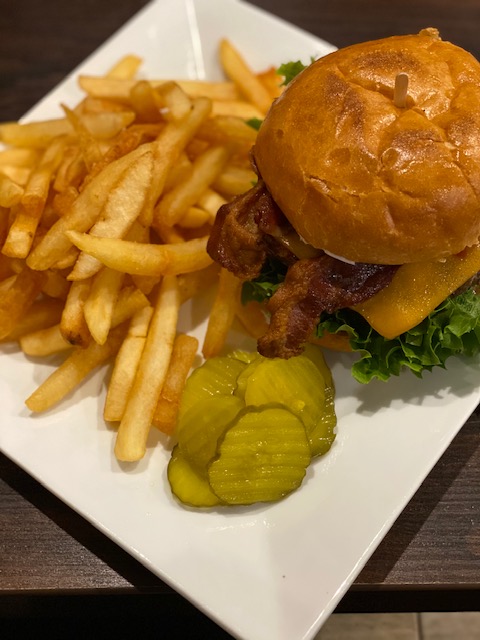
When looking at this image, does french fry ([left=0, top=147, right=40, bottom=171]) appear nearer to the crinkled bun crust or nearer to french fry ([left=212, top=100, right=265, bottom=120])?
french fry ([left=212, top=100, right=265, bottom=120])

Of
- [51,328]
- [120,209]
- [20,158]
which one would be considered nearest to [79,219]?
[120,209]

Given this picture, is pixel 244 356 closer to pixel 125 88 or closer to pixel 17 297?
pixel 17 297

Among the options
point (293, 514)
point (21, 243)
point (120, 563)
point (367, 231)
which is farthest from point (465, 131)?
point (120, 563)

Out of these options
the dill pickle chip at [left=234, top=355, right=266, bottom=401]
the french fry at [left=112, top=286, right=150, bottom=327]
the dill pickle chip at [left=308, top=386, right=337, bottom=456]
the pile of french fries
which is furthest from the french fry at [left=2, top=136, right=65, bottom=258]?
the dill pickle chip at [left=308, top=386, right=337, bottom=456]

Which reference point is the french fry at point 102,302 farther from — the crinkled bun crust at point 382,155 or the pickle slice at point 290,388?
the crinkled bun crust at point 382,155

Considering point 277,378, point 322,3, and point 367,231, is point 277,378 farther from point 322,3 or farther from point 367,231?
point 322,3

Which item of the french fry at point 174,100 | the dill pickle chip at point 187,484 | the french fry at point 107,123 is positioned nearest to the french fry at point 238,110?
the french fry at point 174,100
